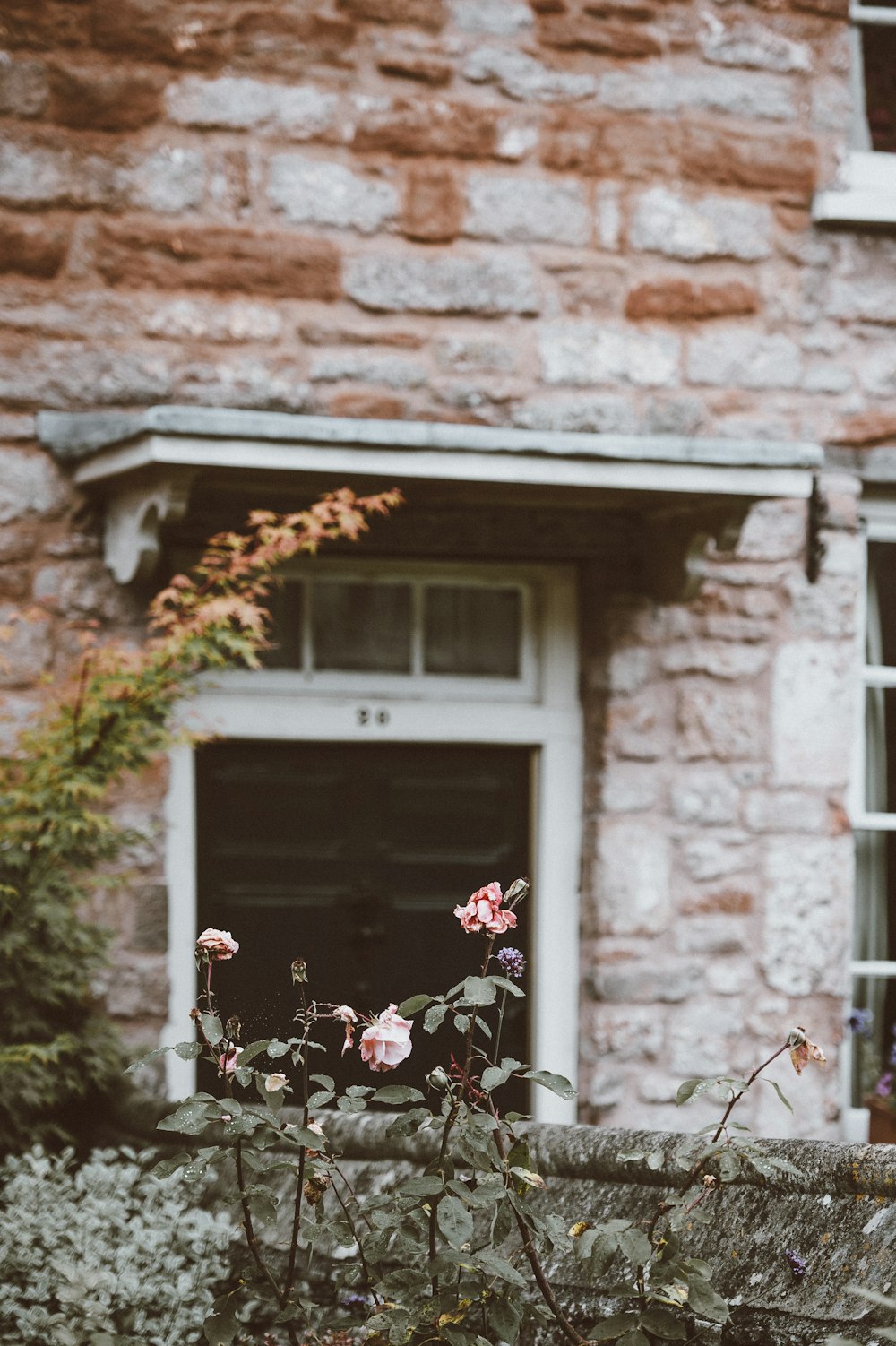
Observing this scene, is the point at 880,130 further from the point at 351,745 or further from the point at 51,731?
the point at 51,731

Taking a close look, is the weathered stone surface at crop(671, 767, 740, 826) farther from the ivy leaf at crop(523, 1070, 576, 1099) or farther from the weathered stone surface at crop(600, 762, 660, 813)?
the ivy leaf at crop(523, 1070, 576, 1099)

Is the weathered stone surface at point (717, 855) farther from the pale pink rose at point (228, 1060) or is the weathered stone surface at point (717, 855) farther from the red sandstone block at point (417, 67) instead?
the pale pink rose at point (228, 1060)

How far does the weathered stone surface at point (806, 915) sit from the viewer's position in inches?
159

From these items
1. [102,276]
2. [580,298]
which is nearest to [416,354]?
[580,298]

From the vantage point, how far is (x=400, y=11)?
3.84 meters

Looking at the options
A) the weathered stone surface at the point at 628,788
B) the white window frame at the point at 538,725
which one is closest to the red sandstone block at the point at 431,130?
the white window frame at the point at 538,725

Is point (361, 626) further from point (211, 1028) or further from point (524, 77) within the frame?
point (211, 1028)

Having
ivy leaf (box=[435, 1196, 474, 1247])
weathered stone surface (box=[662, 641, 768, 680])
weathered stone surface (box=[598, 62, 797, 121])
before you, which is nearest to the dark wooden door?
weathered stone surface (box=[662, 641, 768, 680])

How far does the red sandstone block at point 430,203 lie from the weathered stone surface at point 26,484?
1.26 meters

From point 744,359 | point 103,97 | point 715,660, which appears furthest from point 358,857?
point 103,97

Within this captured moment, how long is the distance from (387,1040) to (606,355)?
2930 millimetres

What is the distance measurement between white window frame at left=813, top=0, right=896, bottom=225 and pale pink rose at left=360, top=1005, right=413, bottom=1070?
338 centimetres

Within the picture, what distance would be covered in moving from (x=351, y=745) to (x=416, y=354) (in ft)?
3.95

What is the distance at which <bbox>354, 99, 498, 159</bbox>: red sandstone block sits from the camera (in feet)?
12.6
